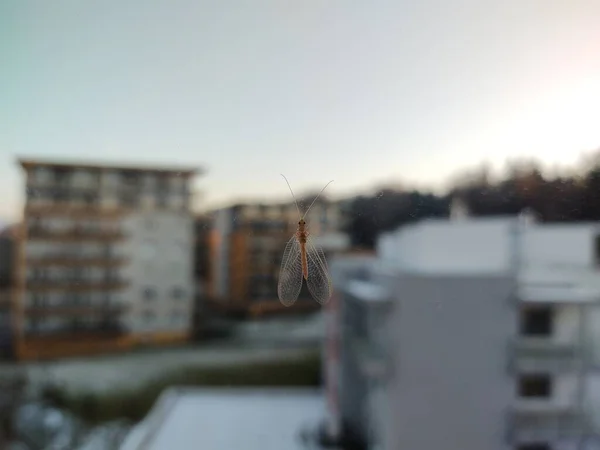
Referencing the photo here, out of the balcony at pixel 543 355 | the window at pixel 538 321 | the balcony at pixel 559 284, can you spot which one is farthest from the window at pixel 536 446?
the balcony at pixel 559 284

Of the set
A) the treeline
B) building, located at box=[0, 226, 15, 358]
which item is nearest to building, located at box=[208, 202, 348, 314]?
the treeline

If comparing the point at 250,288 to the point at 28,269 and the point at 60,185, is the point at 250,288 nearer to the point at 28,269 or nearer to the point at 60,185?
the point at 60,185

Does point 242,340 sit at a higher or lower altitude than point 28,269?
lower

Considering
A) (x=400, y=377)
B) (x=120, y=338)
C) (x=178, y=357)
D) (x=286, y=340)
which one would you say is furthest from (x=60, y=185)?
(x=400, y=377)

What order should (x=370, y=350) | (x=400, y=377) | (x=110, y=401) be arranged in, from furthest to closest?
(x=110, y=401) < (x=370, y=350) < (x=400, y=377)

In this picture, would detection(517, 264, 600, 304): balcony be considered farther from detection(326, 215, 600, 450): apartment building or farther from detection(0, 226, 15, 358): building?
detection(0, 226, 15, 358): building

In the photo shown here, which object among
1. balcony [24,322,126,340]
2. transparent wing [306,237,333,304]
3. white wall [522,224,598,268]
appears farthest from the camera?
balcony [24,322,126,340]
